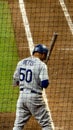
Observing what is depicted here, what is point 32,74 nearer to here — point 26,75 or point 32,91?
point 26,75

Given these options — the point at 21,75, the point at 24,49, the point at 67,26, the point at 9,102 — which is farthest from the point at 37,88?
the point at 67,26

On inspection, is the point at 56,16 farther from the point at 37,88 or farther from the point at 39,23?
the point at 37,88

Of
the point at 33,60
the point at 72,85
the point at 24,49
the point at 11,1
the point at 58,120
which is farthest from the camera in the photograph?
the point at 11,1

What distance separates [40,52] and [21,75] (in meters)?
0.51

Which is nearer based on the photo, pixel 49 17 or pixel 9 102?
pixel 9 102

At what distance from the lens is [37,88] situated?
9672 millimetres

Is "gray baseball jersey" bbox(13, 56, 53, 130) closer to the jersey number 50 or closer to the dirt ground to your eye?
the jersey number 50

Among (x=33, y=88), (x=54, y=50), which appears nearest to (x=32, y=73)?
(x=33, y=88)

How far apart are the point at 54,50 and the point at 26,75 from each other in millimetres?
5886

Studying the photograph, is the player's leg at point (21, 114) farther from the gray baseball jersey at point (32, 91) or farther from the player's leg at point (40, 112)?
the player's leg at point (40, 112)

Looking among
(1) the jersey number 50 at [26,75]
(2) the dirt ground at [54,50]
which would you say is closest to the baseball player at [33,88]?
(1) the jersey number 50 at [26,75]

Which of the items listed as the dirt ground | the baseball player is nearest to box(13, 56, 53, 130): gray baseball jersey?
the baseball player

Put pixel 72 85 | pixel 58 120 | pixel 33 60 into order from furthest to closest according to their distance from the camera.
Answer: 1. pixel 72 85
2. pixel 58 120
3. pixel 33 60

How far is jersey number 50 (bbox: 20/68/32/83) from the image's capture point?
9625mm
